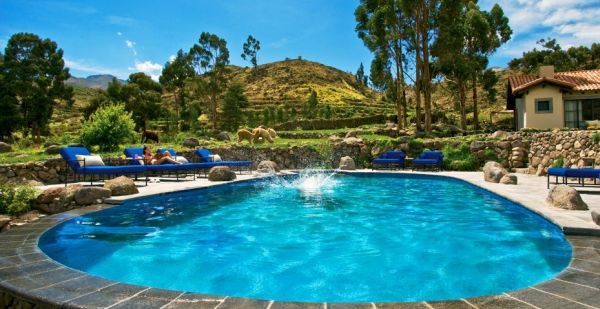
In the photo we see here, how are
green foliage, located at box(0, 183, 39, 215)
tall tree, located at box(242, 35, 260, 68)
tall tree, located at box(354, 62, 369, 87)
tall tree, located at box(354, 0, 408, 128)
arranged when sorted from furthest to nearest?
tall tree, located at box(354, 62, 369, 87) < tall tree, located at box(242, 35, 260, 68) < tall tree, located at box(354, 0, 408, 128) < green foliage, located at box(0, 183, 39, 215)

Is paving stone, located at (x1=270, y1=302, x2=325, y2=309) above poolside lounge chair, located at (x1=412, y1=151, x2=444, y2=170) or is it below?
below

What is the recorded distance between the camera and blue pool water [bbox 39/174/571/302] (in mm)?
3875

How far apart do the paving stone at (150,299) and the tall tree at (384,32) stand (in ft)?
71.8

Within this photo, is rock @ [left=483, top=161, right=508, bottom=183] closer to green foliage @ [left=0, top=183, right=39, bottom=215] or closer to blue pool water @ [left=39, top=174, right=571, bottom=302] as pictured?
blue pool water @ [left=39, top=174, right=571, bottom=302]

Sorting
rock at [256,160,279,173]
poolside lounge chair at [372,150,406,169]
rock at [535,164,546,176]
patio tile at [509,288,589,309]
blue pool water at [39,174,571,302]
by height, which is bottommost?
blue pool water at [39,174,571,302]

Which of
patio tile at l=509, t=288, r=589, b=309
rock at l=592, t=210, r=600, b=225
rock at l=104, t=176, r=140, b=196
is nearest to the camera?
patio tile at l=509, t=288, r=589, b=309

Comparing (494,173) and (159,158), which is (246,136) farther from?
(494,173)

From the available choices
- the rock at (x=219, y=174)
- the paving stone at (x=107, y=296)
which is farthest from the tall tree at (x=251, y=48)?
the paving stone at (x=107, y=296)

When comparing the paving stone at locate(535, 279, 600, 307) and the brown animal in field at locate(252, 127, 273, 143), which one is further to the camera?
the brown animal in field at locate(252, 127, 273, 143)

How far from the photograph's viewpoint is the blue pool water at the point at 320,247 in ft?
12.7

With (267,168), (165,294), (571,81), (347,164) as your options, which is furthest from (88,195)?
(571,81)

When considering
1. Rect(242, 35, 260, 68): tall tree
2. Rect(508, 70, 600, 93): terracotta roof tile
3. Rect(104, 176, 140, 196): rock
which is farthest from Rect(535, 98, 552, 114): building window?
Rect(242, 35, 260, 68): tall tree

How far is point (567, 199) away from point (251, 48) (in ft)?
294

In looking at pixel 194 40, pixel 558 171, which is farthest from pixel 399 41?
pixel 194 40
